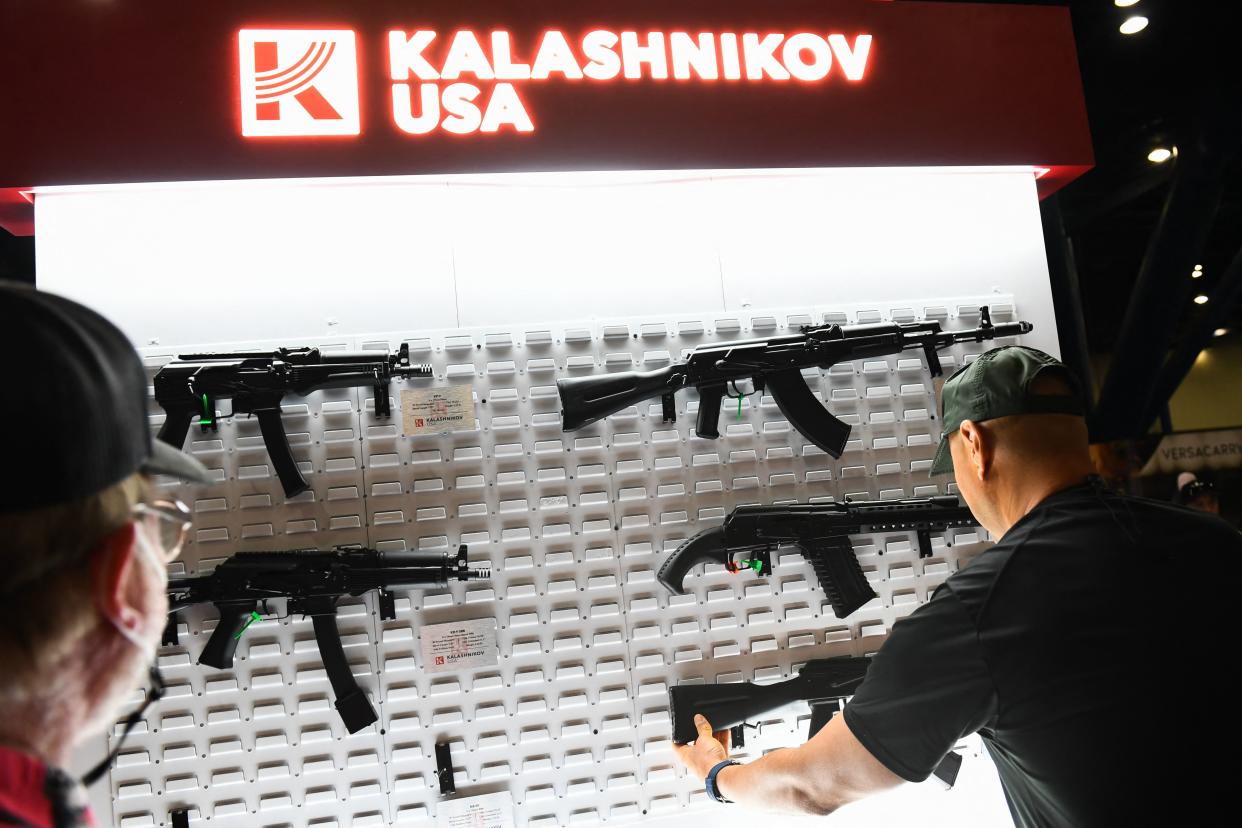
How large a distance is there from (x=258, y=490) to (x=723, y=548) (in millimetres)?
1550

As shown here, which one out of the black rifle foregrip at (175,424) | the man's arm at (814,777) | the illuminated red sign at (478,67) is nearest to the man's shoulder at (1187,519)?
the man's arm at (814,777)

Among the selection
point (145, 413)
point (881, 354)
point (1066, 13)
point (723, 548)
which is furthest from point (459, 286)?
point (1066, 13)

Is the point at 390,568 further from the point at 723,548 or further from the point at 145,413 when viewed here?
the point at 145,413

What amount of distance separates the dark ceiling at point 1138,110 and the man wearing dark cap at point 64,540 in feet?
15.8

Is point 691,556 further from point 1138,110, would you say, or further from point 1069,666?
point 1138,110

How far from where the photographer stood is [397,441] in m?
2.61

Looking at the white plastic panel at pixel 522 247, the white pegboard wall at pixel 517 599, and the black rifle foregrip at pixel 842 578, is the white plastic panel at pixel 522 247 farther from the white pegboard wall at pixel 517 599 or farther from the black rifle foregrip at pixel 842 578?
the black rifle foregrip at pixel 842 578

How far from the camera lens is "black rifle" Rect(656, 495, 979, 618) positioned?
104 inches

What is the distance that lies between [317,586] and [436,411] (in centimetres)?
66

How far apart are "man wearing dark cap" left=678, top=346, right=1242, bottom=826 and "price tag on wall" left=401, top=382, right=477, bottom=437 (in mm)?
1514

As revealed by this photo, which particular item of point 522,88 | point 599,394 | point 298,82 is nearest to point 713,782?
point 599,394

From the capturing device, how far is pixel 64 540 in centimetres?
80

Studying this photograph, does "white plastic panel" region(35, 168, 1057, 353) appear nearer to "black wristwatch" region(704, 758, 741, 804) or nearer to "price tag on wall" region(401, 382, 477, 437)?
"price tag on wall" region(401, 382, 477, 437)

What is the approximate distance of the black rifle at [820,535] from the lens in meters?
2.63
